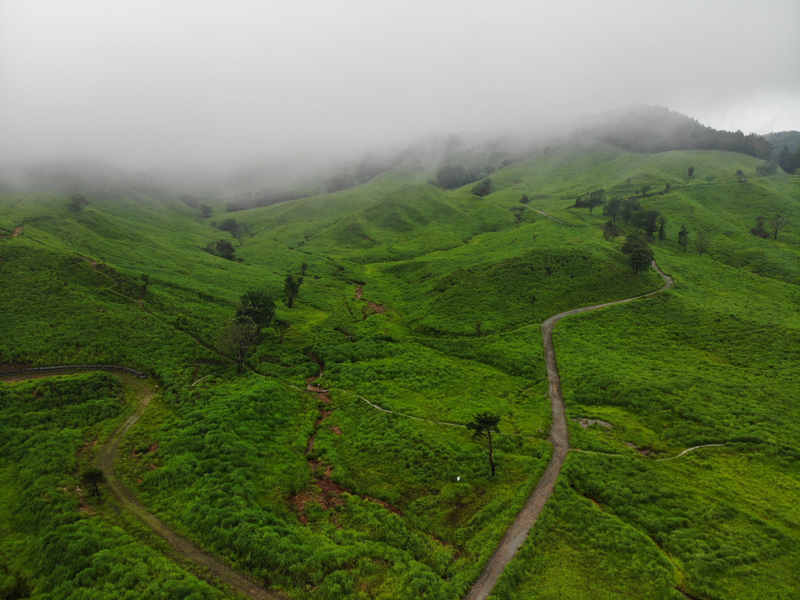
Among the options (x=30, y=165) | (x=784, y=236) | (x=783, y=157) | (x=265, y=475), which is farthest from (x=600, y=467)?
(x=30, y=165)

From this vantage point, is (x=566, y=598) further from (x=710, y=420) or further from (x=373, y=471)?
(x=710, y=420)

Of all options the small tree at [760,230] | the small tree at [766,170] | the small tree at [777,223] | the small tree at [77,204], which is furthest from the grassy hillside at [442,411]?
the small tree at [766,170]

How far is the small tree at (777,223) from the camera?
9081 centimetres

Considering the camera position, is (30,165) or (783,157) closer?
(783,157)

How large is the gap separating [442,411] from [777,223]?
114 m

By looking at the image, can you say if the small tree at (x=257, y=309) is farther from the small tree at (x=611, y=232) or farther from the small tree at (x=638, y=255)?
the small tree at (x=611, y=232)

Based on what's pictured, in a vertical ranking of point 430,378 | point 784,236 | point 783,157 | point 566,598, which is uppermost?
point 783,157

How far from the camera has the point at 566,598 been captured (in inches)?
720

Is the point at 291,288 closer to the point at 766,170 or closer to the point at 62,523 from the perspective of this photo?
the point at 62,523

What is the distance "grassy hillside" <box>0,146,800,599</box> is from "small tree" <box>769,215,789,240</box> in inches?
111

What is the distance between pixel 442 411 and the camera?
1474 inches

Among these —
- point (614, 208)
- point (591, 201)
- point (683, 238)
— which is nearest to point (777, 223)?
point (683, 238)

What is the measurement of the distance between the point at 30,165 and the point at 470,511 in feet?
816

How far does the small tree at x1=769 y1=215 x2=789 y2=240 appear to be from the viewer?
298ft
